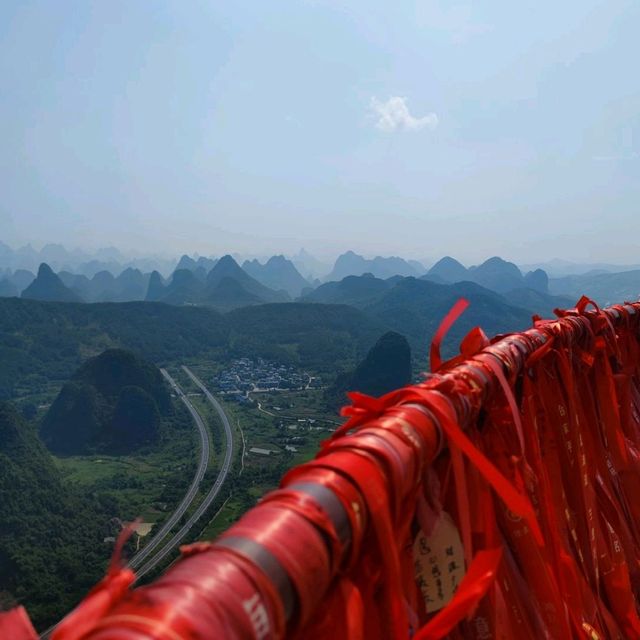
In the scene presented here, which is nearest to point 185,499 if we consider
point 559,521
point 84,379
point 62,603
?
point 62,603

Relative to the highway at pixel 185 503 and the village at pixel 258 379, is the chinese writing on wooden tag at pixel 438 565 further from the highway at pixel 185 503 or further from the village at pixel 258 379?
the village at pixel 258 379

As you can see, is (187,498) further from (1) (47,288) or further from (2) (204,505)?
(1) (47,288)

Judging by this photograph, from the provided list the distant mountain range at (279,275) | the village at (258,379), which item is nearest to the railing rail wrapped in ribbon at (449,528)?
the village at (258,379)

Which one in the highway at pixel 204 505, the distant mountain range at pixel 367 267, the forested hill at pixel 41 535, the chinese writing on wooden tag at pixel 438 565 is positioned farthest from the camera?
the distant mountain range at pixel 367 267

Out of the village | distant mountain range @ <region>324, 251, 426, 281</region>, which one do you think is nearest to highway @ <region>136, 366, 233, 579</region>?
the village

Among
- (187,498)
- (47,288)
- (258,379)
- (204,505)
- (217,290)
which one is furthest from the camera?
(217,290)

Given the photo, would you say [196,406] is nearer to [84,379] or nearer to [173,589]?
[84,379]

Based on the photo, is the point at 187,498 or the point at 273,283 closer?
the point at 187,498

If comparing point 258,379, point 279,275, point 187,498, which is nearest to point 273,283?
point 279,275
